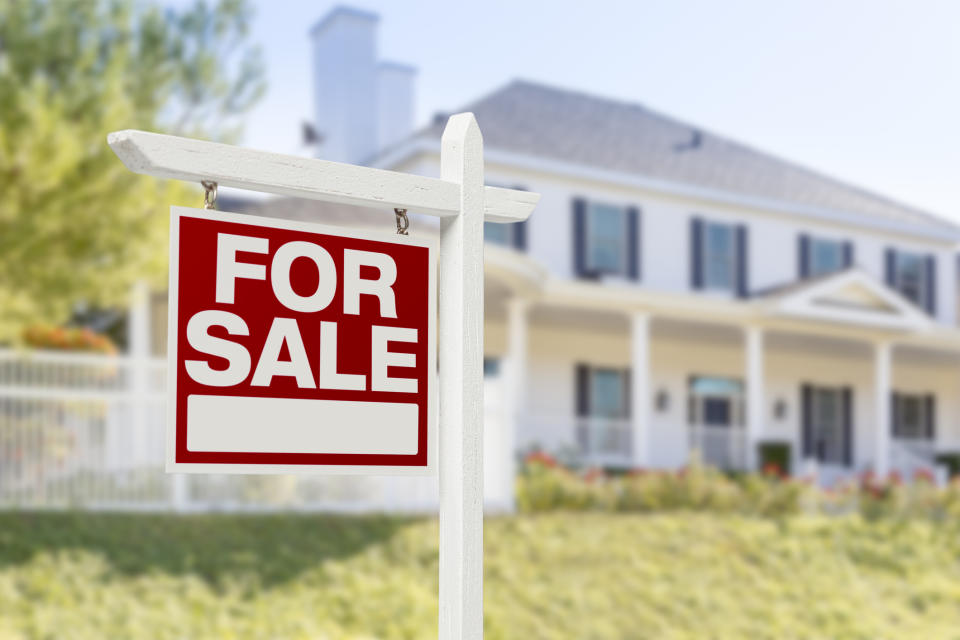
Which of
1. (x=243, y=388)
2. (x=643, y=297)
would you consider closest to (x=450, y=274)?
(x=243, y=388)

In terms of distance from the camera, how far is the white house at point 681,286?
57.8ft

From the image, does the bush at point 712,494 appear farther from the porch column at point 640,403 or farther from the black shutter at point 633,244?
the black shutter at point 633,244

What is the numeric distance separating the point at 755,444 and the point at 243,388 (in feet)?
53.4

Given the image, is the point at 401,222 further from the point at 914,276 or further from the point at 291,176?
the point at 914,276

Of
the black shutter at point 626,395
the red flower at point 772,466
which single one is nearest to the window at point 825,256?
the black shutter at point 626,395

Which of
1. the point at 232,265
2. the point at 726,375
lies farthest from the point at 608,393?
the point at 232,265

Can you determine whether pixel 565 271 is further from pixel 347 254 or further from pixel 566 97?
pixel 347 254

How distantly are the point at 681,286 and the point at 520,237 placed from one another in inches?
143

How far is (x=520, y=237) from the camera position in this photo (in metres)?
17.7

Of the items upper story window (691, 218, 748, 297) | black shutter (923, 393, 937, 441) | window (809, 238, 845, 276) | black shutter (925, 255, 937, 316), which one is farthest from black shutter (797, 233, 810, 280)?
black shutter (923, 393, 937, 441)

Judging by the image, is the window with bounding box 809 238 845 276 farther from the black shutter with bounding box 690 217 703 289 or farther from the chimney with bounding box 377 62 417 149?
the chimney with bounding box 377 62 417 149

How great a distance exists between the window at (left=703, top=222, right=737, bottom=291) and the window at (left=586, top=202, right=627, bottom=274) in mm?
1971

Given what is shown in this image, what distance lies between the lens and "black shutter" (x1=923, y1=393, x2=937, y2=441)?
78.2 ft

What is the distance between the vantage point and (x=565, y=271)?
18234 millimetres
